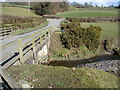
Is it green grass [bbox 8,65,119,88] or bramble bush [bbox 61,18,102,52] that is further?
bramble bush [bbox 61,18,102,52]

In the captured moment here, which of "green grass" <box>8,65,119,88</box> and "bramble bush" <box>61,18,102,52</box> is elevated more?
"bramble bush" <box>61,18,102,52</box>

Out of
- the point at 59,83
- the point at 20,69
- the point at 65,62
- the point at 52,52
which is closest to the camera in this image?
the point at 59,83

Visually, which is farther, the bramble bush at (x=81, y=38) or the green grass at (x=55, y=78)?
the bramble bush at (x=81, y=38)

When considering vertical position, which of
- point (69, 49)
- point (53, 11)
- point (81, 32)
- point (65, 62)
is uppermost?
point (53, 11)

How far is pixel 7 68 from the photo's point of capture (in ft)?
23.3

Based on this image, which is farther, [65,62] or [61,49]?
[61,49]

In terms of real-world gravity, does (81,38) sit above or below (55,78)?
above

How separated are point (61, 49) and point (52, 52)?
1201 millimetres

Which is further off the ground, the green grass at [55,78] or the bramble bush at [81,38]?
the bramble bush at [81,38]

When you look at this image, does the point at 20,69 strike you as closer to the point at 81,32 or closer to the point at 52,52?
the point at 52,52

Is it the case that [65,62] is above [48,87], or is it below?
below

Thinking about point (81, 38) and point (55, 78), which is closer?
point (55, 78)

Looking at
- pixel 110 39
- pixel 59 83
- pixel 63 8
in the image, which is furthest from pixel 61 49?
pixel 63 8

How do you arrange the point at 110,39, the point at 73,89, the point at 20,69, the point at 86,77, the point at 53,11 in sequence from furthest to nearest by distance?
the point at 53,11 < the point at 110,39 < the point at 20,69 < the point at 86,77 < the point at 73,89
